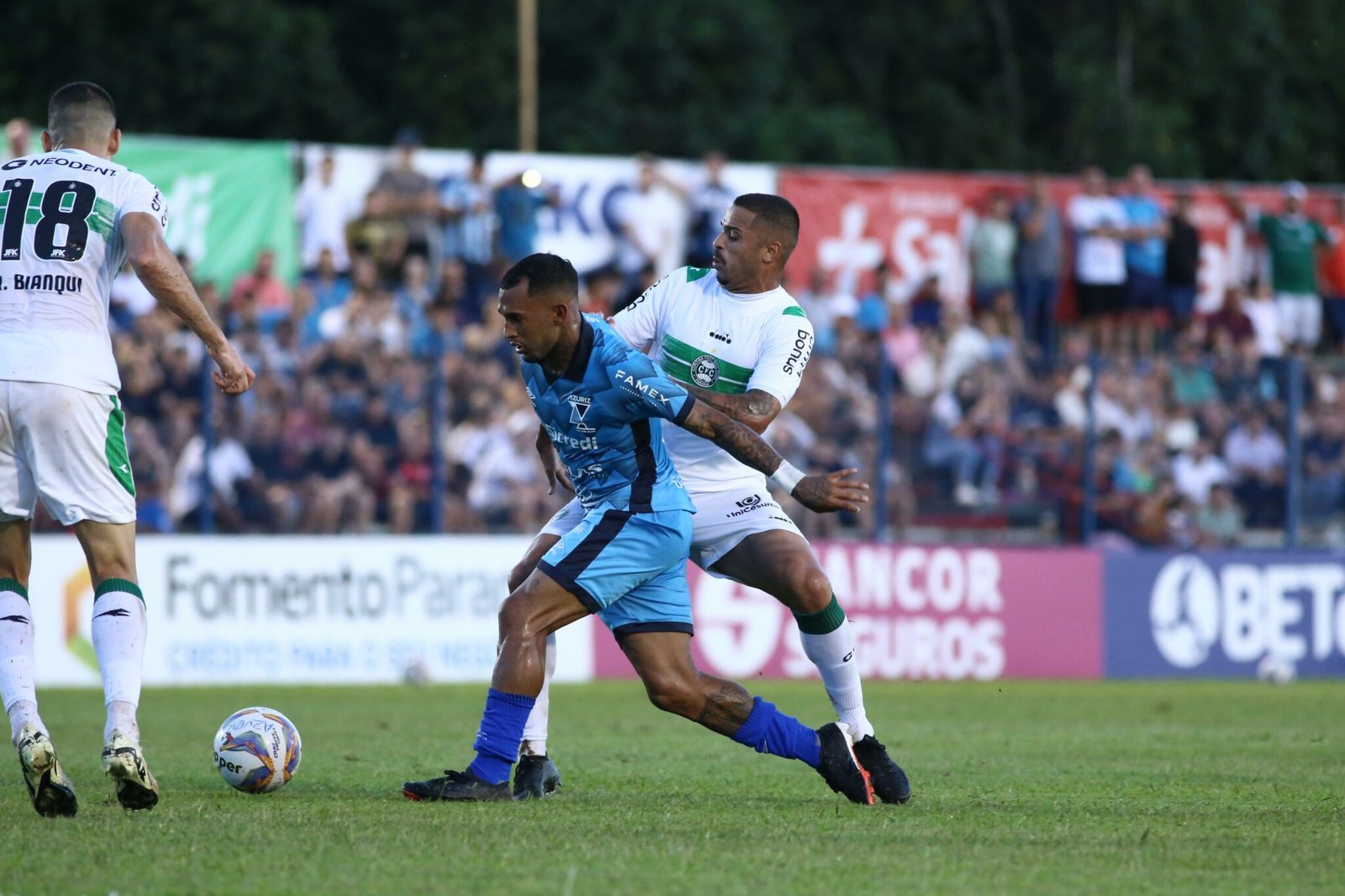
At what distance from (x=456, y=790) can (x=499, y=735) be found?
0.26 metres

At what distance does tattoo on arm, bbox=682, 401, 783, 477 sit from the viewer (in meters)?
6.91

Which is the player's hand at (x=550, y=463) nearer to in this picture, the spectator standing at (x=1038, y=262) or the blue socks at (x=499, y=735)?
the blue socks at (x=499, y=735)

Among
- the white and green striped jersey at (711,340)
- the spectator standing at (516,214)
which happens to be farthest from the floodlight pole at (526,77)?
the white and green striped jersey at (711,340)

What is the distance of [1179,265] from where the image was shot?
2211 cm

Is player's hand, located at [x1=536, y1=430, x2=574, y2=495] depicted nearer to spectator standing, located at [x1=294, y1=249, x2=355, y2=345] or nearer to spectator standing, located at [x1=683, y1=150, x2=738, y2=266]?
spectator standing, located at [x1=294, y1=249, x2=355, y2=345]

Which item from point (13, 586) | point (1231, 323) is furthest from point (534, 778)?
point (1231, 323)

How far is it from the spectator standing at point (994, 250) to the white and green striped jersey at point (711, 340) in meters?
14.0

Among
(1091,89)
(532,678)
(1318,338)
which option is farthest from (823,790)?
(1091,89)

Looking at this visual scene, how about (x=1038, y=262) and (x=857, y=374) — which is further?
(x=1038, y=262)

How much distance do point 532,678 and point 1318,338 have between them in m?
18.1

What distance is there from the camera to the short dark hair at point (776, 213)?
8133mm

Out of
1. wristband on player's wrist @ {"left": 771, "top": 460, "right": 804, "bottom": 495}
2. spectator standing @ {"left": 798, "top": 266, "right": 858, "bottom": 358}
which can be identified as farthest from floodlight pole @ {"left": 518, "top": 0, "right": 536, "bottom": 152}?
wristband on player's wrist @ {"left": 771, "top": 460, "right": 804, "bottom": 495}

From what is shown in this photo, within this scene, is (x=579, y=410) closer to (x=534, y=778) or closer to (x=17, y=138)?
(x=534, y=778)

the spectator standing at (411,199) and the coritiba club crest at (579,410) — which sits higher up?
the spectator standing at (411,199)
